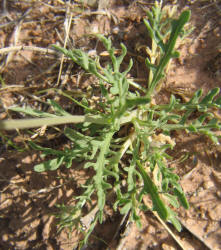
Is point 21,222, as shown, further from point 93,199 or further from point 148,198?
point 148,198

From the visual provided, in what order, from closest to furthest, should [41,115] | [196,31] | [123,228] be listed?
[41,115] < [123,228] < [196,31]

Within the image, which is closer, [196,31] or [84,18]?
[196,31]

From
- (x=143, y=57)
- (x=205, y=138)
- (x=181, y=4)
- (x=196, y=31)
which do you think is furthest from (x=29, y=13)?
(x=205, y=138)

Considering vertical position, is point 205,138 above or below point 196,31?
below

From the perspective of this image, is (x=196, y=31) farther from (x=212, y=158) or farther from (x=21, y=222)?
(x=21, y=222)

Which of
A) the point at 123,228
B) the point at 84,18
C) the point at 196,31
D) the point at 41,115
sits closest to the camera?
the point at 41,115

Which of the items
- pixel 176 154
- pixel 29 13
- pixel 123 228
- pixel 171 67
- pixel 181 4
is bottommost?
pixel 123 228

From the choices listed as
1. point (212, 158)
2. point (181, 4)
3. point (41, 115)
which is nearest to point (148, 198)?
point (212, 158)
